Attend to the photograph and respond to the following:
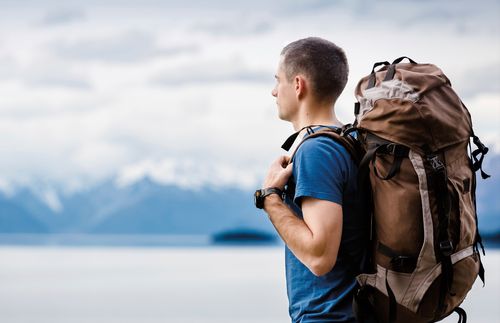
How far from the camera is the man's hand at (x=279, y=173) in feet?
10.8

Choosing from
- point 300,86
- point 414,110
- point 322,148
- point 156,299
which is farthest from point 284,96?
point 156,299

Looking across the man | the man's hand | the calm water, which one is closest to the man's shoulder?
the man

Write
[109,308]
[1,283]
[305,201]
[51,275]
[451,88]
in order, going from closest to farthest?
[305,201] → [451,88] → [109,308] → [1,283] → [51,275]

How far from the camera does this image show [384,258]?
318cm

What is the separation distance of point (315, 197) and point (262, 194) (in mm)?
272

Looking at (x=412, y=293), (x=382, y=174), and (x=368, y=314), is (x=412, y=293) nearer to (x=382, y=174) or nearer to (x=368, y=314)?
(x=368, y=314)

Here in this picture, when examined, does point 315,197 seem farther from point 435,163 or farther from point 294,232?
point 435,163

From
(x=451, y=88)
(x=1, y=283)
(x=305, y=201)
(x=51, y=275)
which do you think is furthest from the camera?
(x=51, y=275)

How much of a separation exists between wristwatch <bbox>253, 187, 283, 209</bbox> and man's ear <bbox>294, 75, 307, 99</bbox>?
1.29 ft

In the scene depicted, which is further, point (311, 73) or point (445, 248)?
point (311, 73)

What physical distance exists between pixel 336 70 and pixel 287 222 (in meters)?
0.65

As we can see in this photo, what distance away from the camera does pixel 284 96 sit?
11.4 ft

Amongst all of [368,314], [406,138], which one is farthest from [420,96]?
[368,314]

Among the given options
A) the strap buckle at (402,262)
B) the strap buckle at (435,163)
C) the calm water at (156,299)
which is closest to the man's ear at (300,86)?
the strap buckle at (435,163)
